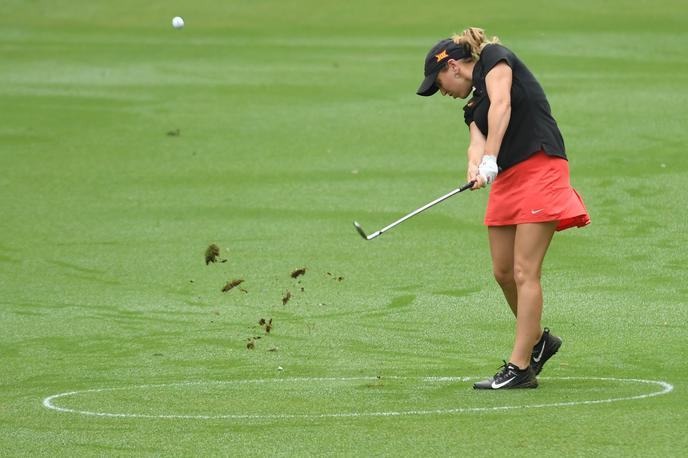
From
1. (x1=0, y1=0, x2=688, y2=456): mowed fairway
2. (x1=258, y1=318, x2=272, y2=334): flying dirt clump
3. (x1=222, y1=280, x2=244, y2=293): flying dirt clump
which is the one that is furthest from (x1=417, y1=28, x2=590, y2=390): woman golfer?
(x1=222, y1=280, x2=244, y2=293): flying dirt clump

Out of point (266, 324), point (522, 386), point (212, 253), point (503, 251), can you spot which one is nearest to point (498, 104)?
point (503, 251)

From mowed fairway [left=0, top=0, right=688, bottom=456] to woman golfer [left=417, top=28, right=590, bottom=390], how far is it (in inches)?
14.9

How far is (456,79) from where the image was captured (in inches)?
307

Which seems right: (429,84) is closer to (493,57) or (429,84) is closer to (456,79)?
(456,79)

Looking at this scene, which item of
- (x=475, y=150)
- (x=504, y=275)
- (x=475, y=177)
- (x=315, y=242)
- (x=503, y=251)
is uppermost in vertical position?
(x=475, y=150)

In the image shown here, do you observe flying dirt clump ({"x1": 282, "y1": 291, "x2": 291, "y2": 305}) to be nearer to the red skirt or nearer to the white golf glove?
the red skirt

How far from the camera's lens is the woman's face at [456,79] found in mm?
7766

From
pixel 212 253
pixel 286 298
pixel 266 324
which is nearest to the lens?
pixel 266 324

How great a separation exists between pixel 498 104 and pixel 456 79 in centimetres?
40

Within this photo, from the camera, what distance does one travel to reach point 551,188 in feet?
25.0

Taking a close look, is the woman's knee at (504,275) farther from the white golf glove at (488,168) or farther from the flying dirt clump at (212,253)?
the flying dirt clump at (212,253)

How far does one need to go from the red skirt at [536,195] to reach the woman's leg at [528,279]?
0.08m

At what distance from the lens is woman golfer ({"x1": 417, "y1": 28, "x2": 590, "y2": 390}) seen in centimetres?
760

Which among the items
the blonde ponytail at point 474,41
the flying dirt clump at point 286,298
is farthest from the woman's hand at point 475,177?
the flying dirt clump at point 286,298
